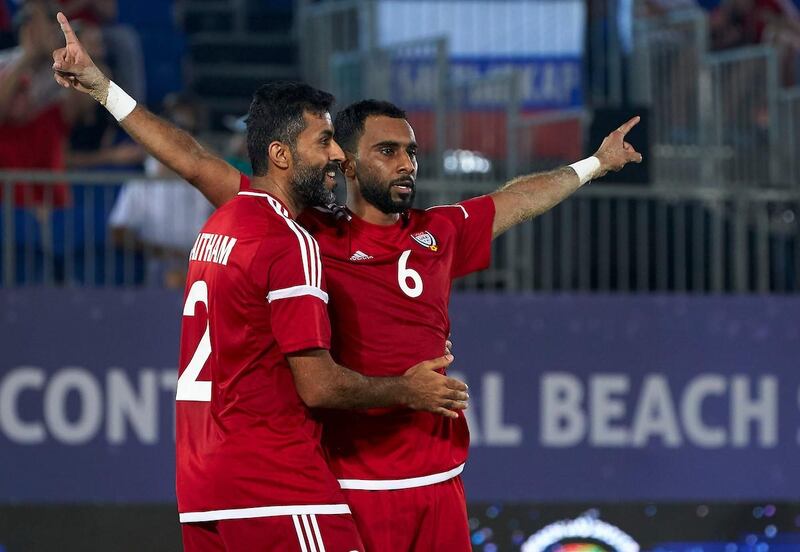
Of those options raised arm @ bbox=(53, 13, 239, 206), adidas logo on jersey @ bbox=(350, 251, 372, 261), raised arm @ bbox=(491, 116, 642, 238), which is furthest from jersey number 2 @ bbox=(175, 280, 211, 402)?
raised arm @ bbox=(491, 116, 642, 238)

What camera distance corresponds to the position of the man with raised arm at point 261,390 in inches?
193

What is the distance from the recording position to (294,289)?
192 inches

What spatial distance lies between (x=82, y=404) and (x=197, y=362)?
3.92 metres

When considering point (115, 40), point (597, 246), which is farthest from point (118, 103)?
point (115, 40)

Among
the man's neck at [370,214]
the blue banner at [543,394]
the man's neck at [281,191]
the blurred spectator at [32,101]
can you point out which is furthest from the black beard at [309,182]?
the blurred spectator at [32,101]

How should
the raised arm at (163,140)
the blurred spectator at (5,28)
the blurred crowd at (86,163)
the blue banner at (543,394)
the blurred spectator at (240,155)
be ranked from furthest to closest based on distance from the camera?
the blurred spectator at (5,28)
the blurred crowd at (86,163)
the blurred spectator at (240,155)
the blue banner at (543,394)
the raised arm at (163,140)

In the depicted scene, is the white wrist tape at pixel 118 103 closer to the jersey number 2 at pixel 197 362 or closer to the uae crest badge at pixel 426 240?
the jersey number 2 at pixel 197 362

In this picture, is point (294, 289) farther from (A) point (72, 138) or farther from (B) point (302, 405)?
(A) point (72, 138)

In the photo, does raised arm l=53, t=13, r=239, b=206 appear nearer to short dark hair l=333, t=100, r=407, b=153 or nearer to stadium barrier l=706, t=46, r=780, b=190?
short dark hair l=333, t=100, r=407, b=153

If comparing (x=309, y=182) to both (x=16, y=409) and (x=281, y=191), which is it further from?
(x=16, y=409)

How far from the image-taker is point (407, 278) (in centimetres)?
568

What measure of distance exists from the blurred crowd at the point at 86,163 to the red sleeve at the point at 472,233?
6.73 feet

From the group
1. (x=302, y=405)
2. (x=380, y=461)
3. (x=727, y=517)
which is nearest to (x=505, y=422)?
(x=727, y=517)

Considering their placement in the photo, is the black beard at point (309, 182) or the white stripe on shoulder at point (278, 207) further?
the black beard at point (309, 182)
